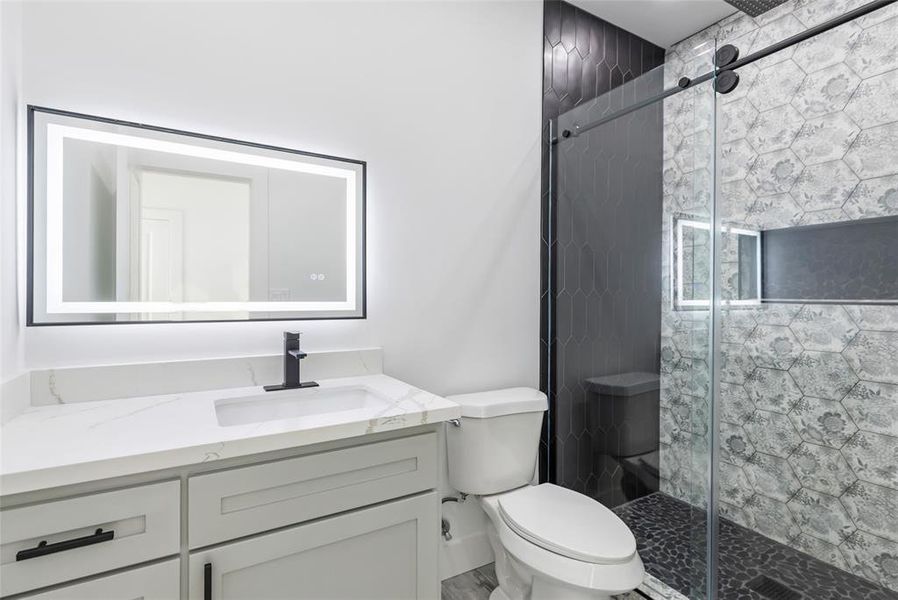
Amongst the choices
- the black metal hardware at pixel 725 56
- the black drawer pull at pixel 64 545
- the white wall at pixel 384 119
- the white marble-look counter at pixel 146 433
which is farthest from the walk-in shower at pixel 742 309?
the black drawer pull at pixel 64 545

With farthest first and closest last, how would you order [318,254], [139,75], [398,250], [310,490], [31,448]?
[398,250] → [318,254] → [139,75] → [310,490] → [31,448]

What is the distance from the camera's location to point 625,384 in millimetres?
1822

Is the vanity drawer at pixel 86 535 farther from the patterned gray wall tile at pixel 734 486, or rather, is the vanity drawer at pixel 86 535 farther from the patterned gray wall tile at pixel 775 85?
the patterned gray wall tile at pixel 775 85

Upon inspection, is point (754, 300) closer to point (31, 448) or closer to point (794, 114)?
point (794, 114)

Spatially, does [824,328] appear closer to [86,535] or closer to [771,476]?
[771,476]

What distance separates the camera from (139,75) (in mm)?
1267

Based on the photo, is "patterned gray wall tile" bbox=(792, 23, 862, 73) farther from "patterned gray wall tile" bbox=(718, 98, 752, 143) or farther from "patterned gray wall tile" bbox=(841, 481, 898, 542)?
"patterned gray wall tile" bbox=(841, 481, 898, 542)

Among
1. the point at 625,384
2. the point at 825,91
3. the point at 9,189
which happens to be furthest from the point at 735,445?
the point at 9,189

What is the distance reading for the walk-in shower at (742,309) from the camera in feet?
5.12

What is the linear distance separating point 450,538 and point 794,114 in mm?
2353

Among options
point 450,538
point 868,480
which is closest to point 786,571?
point 868,480

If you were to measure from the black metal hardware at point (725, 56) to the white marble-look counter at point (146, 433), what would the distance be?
143 cm

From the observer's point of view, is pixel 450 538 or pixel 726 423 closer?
pixel 450 538

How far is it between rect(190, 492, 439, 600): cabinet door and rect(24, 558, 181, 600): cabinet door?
0.12 feet
